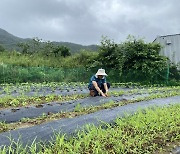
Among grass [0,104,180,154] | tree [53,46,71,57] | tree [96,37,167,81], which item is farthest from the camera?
tree [53,46,71,57]

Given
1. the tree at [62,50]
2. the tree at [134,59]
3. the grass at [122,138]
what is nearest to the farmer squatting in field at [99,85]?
the grass at [122,138]

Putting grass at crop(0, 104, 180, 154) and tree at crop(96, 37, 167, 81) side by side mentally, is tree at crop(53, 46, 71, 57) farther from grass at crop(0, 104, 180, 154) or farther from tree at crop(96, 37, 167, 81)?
grass at crop(0, 104, 180, 154)

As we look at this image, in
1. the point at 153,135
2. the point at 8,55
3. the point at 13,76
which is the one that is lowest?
the point at 153,135

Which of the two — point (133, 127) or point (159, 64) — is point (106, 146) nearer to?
point (133, 127)

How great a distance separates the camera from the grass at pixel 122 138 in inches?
149

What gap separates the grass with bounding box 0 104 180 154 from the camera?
12.4 feet

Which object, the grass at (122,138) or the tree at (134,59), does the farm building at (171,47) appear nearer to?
the tree at (134,59)

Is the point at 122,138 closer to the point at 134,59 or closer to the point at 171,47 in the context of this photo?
the point at 134,59

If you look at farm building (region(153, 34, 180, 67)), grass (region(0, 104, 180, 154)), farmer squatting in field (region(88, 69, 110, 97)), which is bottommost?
grass (region(0, 104, 180, 154))

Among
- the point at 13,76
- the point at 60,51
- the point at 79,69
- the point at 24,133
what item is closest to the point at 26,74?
the point at 13,76

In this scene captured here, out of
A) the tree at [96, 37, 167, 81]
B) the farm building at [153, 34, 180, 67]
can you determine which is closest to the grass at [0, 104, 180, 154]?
the tree at [96, 37, 167, 81]

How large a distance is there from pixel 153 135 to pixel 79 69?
12.8 metres

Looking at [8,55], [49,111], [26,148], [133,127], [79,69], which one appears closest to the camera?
[26,148]

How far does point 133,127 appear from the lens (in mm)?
4723
